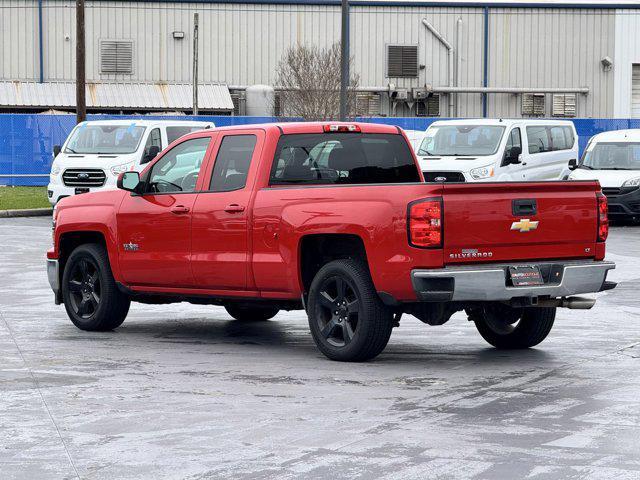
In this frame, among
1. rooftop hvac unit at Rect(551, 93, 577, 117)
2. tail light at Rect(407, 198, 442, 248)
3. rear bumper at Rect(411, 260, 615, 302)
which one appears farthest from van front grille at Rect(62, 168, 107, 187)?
rooftop hvac unit at Rect(551, 93, 577, 117)

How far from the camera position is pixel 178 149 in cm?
1220

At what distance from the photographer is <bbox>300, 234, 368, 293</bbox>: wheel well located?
35.0 ft

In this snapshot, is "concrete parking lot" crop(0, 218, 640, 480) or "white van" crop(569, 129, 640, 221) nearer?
"concrete parking lot" crop(0, 218, 640, 480)

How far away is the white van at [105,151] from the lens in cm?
2775

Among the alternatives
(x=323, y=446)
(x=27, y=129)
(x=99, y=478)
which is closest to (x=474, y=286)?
(x=323, y=446)

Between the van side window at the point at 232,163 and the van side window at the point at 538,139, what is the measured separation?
1753cm

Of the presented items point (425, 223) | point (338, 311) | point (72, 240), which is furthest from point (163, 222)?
point (425, 223)

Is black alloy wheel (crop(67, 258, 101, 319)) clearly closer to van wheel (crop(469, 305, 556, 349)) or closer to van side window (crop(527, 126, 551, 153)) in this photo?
van wheel (crop(469, 305, 556, 349))

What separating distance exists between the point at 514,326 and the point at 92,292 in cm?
382

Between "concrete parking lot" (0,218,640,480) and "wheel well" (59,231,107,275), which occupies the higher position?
"wheel well" (59,231,107,275)

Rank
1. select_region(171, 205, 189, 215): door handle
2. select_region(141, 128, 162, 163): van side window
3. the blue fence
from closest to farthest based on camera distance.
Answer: select_region(171, 205, 189, 215): door handle < select_region(141, 128, 162, 163): van side window < the blue fence

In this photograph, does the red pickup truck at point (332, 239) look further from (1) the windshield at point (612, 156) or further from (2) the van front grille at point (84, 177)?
(1) the windshield at point (612, 156)

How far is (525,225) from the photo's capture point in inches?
402

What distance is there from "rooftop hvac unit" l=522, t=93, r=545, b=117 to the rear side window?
44474mm
